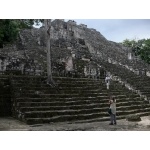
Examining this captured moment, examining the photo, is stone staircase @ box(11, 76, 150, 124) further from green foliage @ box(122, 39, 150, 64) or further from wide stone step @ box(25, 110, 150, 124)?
green foliage @ box(122, 39, 150, 64)

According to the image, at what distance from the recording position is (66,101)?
11961 mm

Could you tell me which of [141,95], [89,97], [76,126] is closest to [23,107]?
[76,126]

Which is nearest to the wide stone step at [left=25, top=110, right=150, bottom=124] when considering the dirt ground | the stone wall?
the dirt ground

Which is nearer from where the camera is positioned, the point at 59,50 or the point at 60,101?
the point at 60,101

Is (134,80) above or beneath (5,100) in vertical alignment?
above

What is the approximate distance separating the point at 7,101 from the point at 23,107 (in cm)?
115

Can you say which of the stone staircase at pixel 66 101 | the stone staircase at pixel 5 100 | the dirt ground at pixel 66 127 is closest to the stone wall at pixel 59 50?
the stone staircase at pixel 66 101

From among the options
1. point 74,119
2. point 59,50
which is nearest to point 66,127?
point 74,119

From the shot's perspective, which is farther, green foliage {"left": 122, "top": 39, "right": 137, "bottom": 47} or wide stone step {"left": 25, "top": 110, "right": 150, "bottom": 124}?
green foliage {"left": 122, "top": 39, "right": 137, "bottom": 47}

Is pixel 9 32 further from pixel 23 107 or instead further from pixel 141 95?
pixel 23 107

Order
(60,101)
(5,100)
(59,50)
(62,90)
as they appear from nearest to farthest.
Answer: (5,100)
(60,101)
(62,90)
(59,50)

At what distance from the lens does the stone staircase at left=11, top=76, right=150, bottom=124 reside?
35.0 feet

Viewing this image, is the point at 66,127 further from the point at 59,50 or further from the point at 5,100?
the point at 59,50

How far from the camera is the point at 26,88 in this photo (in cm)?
1169
